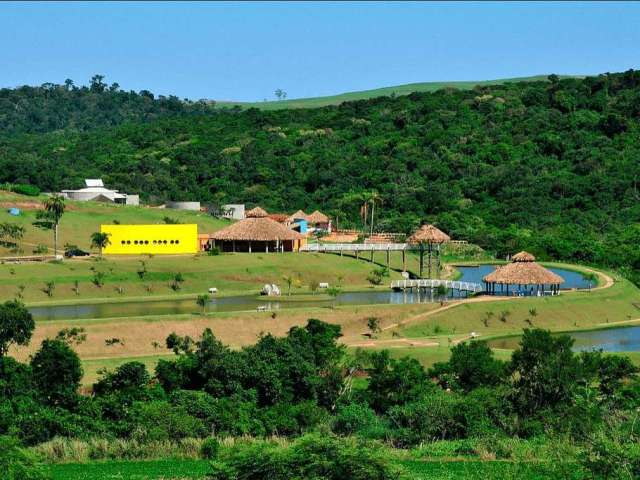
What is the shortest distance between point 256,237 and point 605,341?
25.0 m

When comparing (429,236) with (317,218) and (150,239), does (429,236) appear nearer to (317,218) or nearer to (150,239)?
(150,239)

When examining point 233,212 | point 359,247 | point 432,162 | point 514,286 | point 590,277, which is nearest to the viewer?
point 514,286

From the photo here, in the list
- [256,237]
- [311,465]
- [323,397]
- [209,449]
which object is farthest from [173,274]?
[311,465]

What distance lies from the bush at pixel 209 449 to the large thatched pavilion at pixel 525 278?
104 ft

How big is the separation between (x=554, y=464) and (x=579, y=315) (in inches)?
1261

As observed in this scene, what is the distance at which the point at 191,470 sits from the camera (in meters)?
28.8

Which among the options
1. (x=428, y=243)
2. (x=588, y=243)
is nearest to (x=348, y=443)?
(x=428, y=243)

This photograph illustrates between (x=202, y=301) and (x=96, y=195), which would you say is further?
(x=96, y=195)

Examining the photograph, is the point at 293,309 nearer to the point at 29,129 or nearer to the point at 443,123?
the point at 443,123

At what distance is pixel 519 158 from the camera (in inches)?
4584

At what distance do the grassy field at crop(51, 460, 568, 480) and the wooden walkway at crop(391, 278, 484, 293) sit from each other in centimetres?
3090

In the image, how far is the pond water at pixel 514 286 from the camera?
66550mm

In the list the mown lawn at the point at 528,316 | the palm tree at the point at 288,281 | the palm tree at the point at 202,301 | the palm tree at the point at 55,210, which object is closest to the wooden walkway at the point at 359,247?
the palm tree at the point at 288,281

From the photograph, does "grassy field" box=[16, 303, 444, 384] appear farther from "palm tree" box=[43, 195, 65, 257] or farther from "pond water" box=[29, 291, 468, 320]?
"palm tree" box=[43, 195, 65, 257]
